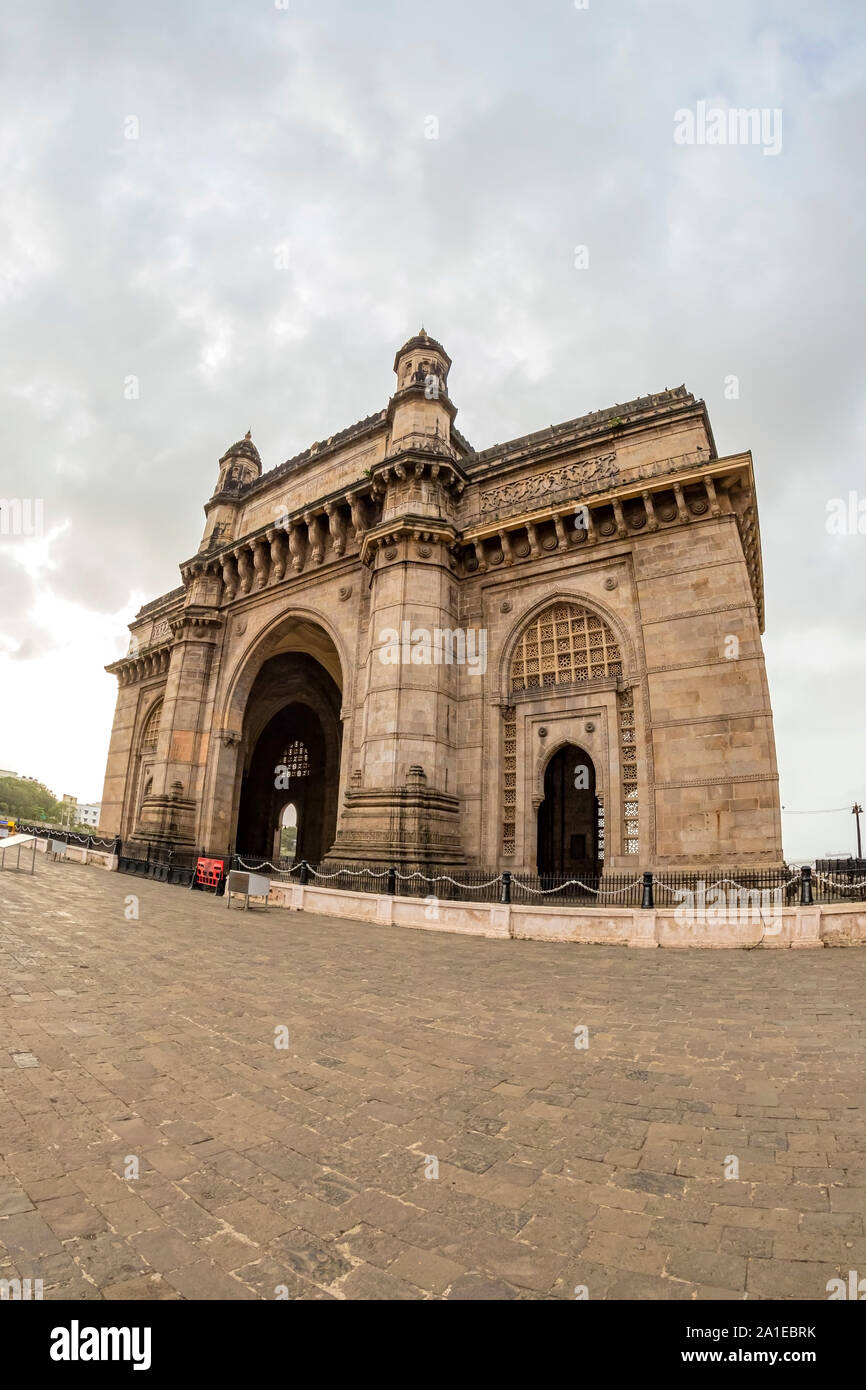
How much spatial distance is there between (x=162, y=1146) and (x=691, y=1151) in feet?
8.77

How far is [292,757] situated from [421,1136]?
3142cm

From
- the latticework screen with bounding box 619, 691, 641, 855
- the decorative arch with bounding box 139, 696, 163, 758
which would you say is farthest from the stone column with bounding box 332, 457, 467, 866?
the decorative arch with bounding box 139, 696, 163, 758

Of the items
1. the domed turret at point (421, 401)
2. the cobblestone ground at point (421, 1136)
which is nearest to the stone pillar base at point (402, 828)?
the cobblestone ground at point (421, 1136)

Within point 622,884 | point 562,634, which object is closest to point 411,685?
point 562,634

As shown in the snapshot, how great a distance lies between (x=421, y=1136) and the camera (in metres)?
Answer: 3.15

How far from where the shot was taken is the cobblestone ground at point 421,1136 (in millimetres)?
2133

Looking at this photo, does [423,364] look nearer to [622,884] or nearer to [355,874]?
[355,874]

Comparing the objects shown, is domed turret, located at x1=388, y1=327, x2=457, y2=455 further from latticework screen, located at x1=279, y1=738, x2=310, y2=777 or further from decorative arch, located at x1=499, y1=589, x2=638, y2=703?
latticework screen, located at x1=279, y1=738, x2=310, y2=777

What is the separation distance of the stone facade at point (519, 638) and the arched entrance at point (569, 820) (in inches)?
3.2

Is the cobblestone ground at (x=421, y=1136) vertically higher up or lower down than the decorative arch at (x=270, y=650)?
lower down

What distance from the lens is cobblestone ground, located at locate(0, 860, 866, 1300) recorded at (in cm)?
213

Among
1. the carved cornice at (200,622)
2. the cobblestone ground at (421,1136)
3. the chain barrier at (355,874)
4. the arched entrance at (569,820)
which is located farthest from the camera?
the carved cornice at (200,622)

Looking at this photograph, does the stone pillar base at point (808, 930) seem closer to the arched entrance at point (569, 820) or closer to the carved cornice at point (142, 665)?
the arched entrance at point (569, 820)
